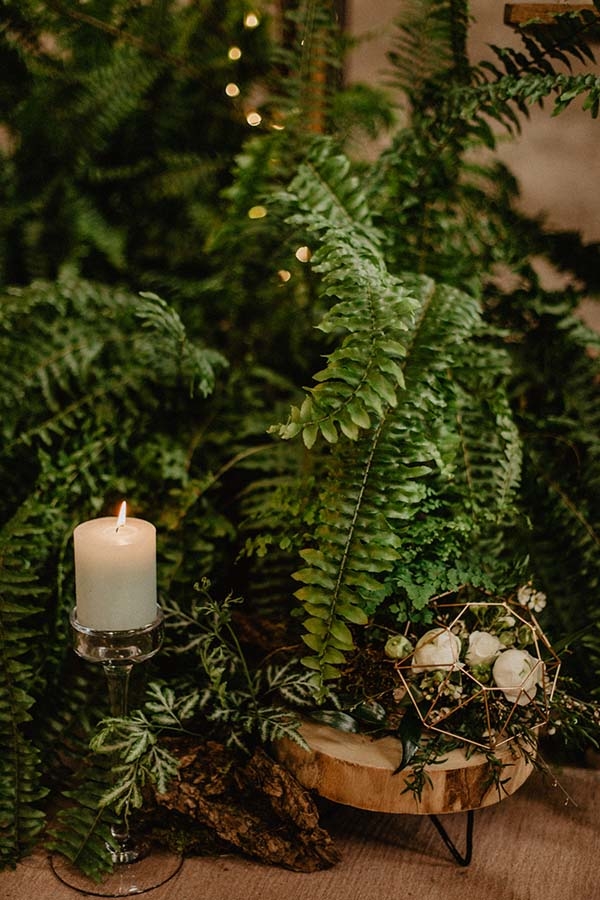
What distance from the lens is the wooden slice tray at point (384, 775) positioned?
104cm

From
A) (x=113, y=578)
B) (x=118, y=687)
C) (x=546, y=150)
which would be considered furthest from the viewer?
(x=546, y=150)

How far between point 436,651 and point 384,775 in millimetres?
178

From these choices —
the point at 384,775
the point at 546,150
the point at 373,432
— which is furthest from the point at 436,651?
the point at 546,150

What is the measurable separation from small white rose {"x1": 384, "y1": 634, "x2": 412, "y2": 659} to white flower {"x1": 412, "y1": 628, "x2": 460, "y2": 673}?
17 millimetres

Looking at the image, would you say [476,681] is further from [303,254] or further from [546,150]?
[546,150]

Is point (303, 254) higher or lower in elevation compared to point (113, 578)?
higher

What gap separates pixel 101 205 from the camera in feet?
6.12

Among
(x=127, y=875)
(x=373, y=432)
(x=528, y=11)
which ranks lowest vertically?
(x=127, y=875)

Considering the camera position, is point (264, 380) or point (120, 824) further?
point (264, 380)

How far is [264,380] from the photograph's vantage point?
1.71 m

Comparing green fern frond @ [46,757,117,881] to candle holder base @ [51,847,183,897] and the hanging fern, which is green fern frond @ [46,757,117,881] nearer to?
candle holder base @ [51,847,183,897]

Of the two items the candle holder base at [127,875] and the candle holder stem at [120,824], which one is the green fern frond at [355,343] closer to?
the candle holder stem at [120,824]

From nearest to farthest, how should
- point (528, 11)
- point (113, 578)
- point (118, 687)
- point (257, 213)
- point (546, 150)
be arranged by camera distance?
point (113, 578)
point (118, 687)
point (528, 11)
point (257, 213)
point (546, 150)

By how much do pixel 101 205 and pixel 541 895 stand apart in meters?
1.64
